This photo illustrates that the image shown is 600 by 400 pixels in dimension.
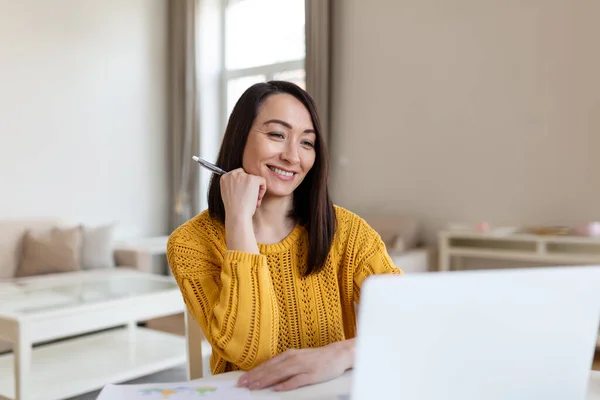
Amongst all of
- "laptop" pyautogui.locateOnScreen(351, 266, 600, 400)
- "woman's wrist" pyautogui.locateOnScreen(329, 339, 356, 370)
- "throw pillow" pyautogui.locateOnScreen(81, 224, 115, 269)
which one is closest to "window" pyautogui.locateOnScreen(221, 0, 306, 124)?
"throw pillow" pyautogui.locateOnScreen(81, 224, 115, 269)

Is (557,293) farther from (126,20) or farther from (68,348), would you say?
(126,20)

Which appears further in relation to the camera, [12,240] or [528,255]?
[12,240]

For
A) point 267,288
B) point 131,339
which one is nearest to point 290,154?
point 267,288

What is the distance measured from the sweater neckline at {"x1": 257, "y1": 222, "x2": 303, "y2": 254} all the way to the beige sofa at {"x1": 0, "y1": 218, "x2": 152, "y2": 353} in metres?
2.99

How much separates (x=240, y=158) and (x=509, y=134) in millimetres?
2789

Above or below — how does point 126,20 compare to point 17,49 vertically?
above

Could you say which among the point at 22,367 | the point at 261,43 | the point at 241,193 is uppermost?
the point at 261,43

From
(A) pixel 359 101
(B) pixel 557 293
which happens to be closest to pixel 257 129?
(B) pixel 557 293

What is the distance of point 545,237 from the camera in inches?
124

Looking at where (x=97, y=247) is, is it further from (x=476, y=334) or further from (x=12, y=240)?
(x=476, y=334)

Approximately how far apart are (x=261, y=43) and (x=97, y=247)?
2.20m

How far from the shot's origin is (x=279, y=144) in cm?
116

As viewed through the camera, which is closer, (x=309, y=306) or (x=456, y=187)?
(x=309, y=306)

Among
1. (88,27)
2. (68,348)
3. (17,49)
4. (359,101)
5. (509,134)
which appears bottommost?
(68,348)
